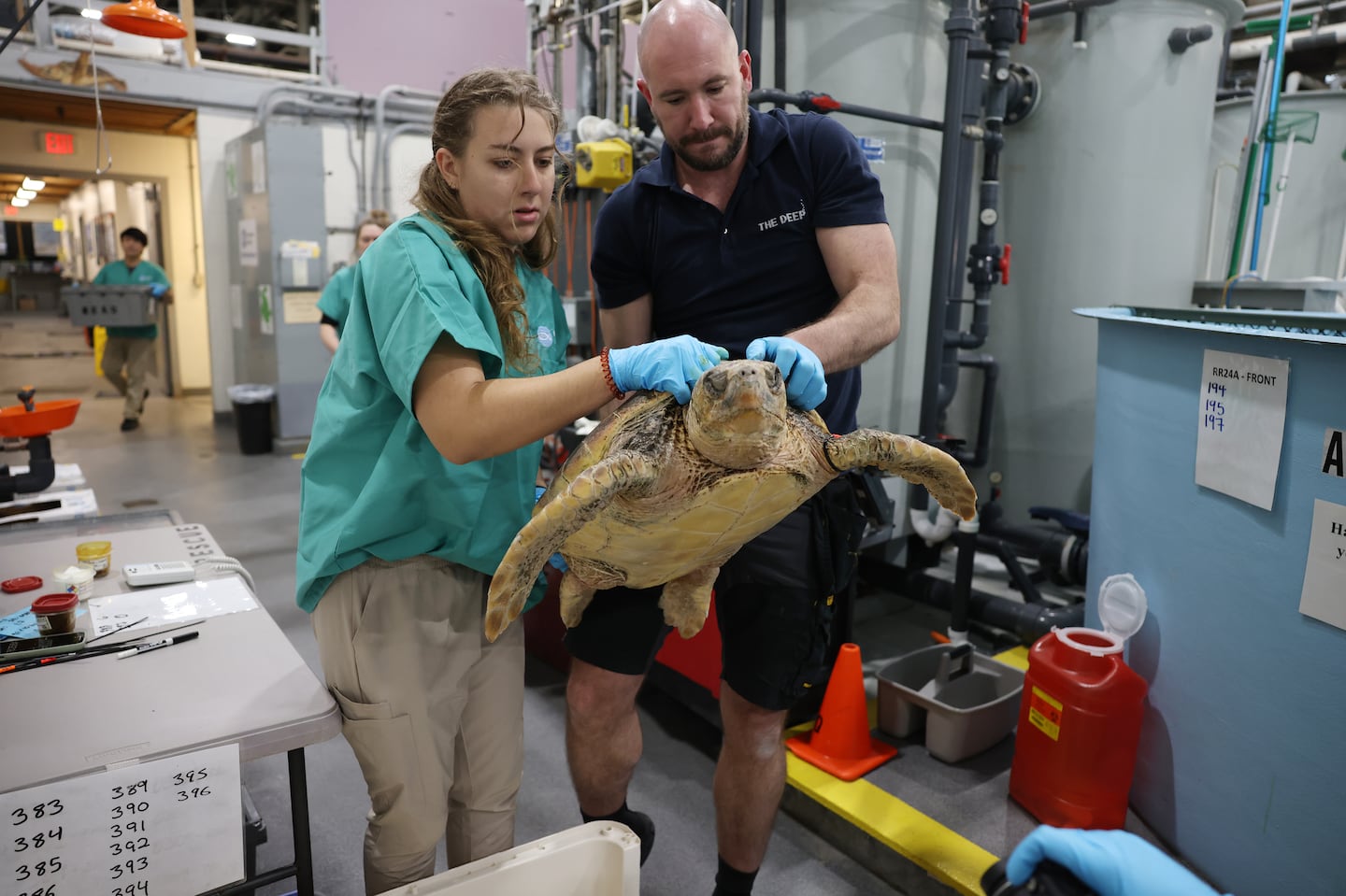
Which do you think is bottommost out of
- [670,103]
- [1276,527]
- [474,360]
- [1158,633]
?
[1158,633]

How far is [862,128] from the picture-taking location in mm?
2936

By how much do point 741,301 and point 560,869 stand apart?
104 cm

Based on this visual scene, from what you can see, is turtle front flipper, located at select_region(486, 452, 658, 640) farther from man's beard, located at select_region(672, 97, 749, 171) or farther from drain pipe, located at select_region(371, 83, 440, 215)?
drain pipe, located at select_region(371, 83, 440, 215)

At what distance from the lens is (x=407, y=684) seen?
128 centimetres

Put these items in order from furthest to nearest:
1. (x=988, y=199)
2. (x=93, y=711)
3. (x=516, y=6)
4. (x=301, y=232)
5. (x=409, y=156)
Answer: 1. (x=516, y=6)
2. (x=409, y=156)
3. (x=301, y=232)
4. (x=988, y=199)
5. (x=93, y=711)

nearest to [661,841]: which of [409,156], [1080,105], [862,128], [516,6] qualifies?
[862,128]

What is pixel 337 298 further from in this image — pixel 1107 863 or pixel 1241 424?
pixel 1107 863

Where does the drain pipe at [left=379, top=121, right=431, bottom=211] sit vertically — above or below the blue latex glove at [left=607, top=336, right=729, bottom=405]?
above

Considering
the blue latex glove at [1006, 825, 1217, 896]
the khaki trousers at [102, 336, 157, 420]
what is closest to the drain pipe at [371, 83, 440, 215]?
the khaki trousers at [102, 336, 157, 420]

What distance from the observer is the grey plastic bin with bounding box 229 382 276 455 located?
6.21 m

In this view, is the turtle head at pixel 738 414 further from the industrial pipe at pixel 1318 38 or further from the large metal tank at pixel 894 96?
the industrial pipe at pixel 1318 38

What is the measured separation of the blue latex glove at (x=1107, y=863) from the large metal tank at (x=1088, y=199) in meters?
3.07

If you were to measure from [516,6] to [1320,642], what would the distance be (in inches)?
339

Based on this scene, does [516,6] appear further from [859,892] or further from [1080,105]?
[859,892]
